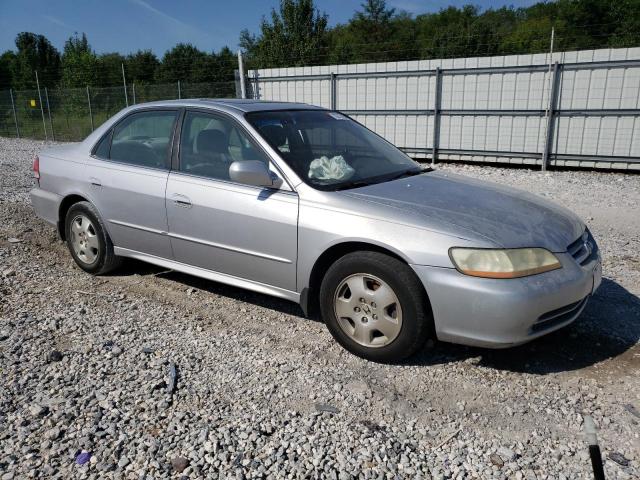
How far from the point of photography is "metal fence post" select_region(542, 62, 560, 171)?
11438mm

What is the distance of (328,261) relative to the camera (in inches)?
137

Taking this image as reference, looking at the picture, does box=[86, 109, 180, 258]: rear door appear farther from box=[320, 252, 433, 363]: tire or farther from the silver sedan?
box=[320, 252, 433, 363]: tire

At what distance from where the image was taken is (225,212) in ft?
12.3

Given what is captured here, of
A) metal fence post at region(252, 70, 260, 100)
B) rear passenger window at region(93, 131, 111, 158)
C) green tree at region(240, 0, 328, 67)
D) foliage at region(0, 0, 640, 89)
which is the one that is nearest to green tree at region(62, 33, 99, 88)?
foliage at region(0, 0, 640, 89)

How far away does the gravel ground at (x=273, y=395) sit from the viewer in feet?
8.04

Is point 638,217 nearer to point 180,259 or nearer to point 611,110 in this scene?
point 611,110

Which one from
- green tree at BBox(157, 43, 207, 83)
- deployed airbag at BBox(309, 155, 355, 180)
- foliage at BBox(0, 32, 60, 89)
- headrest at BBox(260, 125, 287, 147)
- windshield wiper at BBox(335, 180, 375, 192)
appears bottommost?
windshield wiper at BBox(335, 180, 375, 192)

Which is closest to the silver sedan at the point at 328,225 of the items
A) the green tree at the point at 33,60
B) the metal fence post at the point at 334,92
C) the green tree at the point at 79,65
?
the metal fence post at the point at 334,92

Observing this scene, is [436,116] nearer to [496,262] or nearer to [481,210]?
[481,210]

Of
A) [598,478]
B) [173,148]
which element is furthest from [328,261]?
[598,478]

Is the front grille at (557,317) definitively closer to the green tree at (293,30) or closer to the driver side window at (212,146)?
the driver side window at (212,146)

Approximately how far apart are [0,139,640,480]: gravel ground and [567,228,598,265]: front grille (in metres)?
0.62

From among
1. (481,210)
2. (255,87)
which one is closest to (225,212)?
(481,210)

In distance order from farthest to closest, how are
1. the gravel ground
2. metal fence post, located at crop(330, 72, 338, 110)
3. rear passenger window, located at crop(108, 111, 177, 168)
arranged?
1. metal fence post, located at crop(330, 72, 338, 110)
2. rear passenger window, located at crop(108, 111, 177, 168)
3. the gravel ground
